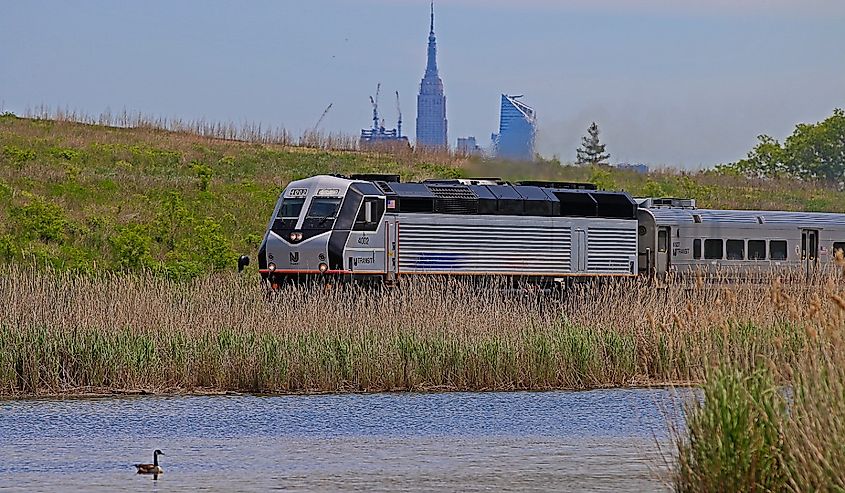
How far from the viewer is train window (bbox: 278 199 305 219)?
3609cm

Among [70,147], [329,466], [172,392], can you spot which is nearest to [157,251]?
[70,147]

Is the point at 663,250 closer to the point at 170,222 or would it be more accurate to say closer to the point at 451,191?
the point at 451,191

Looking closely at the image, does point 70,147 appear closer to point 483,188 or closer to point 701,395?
point 483,188

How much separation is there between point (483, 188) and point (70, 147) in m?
34.4

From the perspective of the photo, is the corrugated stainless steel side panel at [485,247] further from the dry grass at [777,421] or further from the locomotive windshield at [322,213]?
the dry grass at [777,421]

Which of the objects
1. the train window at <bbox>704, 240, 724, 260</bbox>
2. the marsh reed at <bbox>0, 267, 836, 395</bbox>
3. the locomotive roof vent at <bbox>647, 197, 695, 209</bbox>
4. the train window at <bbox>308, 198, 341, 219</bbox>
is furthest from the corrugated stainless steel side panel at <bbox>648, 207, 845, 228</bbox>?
the marsh reed at <bbox>0, 267, 836, 395</bbox>

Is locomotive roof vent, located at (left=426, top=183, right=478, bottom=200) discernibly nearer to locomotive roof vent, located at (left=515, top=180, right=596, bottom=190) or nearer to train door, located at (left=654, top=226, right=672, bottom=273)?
Answer: locomotive roof vent, located at (left=515, top=180, right=596, bottom=190)

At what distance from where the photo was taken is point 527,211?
36.8 meters

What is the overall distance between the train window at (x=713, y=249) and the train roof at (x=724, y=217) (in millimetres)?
580

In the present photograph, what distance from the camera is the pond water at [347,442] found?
1508 centimetres

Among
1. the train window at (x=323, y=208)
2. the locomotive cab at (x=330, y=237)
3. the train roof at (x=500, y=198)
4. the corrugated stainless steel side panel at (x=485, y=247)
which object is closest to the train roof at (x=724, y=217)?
the train roof at (x=500, y=198)

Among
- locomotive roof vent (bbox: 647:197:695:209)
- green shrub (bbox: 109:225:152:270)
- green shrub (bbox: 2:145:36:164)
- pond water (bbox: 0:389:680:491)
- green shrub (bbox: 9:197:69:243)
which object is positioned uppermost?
green shrub (bbox: 2:145:36:164)

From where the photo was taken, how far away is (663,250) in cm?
4038

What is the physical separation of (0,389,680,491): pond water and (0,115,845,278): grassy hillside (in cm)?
1960
